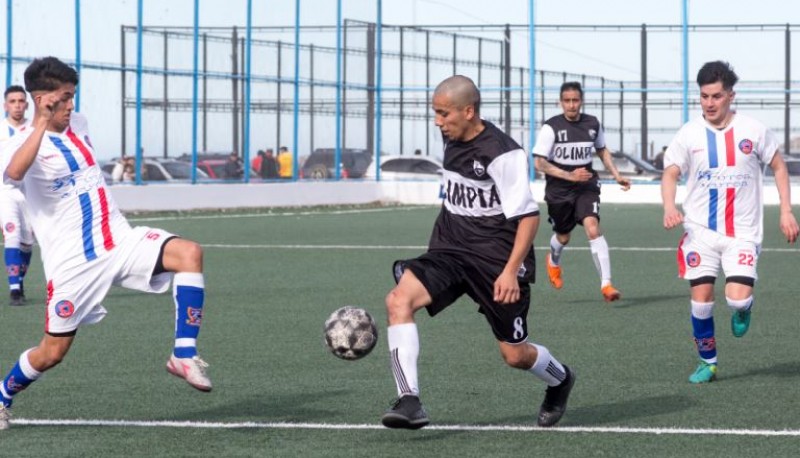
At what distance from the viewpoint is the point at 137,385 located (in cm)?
830

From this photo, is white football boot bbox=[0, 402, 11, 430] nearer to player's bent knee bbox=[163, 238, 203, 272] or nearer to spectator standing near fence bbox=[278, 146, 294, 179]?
player's bent knee bbox=[163, 238, 203, 272]

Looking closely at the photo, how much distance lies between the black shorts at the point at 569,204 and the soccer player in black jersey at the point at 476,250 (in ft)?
22.2

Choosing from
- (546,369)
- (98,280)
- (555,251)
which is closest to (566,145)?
(555,251)

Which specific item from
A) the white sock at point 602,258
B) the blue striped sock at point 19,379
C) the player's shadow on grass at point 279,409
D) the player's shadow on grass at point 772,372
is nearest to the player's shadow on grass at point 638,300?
the white sock at point 602,258

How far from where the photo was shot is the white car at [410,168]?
122ft

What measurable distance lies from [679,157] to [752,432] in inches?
88.4

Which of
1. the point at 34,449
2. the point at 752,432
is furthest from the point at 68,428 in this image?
the point at 752,432

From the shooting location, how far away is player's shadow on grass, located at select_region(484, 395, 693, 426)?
7.18 metres

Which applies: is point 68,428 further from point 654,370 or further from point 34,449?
point 654,370

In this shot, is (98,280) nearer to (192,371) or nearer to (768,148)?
(192,371)

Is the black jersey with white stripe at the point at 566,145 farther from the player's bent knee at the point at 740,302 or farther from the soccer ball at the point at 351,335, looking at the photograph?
the soccer ball at the point at 351,335

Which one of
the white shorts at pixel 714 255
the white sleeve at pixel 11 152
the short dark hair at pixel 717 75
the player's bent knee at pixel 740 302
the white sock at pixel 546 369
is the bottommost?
the white sock at pixel 546 369

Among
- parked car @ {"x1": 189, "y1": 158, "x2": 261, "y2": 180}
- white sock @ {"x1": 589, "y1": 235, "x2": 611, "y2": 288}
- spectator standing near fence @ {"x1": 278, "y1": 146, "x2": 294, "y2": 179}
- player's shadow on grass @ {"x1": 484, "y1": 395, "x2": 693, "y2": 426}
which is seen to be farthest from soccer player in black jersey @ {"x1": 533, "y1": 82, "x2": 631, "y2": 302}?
spectator standing near fence @ {"x1": 278, "y1": 146, "x2": 294, "y2": 179}

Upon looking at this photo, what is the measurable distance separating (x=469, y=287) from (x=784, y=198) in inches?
98.8
